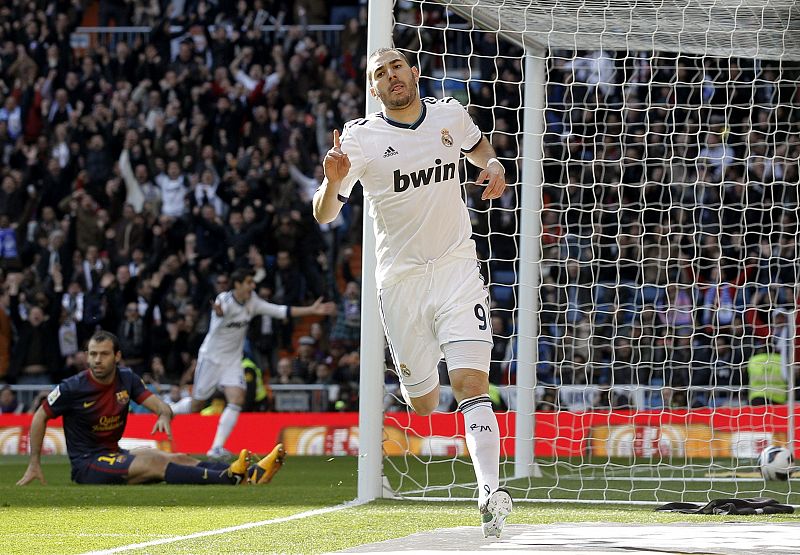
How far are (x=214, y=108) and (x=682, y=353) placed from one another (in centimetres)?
859

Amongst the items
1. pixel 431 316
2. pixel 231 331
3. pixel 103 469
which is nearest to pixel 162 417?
pixel 103 469

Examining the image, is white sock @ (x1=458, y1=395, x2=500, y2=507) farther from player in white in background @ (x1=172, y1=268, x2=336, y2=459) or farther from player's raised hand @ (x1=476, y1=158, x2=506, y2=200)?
player in white in background @ (x1=172, y1=268, x2=336, y2=459)

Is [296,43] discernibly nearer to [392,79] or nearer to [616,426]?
[616,426]

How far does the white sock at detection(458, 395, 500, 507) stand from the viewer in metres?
6.12

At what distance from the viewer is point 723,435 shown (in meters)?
14.3

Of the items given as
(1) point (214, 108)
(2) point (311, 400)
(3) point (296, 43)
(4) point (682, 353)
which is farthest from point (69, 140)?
(4) point (682, 353)

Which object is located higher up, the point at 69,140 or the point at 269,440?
the point at 69,140

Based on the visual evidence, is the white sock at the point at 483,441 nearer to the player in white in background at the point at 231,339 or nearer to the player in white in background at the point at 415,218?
the player in white in background at the point at 415,218

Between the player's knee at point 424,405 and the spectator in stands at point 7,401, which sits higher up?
the player's knee at point 424,405

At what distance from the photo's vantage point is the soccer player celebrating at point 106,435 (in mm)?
10617

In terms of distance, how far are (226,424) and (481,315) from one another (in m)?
7.96

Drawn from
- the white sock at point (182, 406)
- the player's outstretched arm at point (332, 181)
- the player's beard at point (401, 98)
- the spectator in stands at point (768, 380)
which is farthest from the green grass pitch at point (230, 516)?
the white sock at point (182, 406)

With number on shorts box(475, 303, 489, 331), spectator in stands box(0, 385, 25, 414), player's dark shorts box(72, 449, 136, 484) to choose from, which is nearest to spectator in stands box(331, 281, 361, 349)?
spectator in stands box(0, 385, 25, 414)

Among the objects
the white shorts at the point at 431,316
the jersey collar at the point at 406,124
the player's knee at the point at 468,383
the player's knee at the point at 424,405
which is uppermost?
the jersey collar at the point at 406,124
